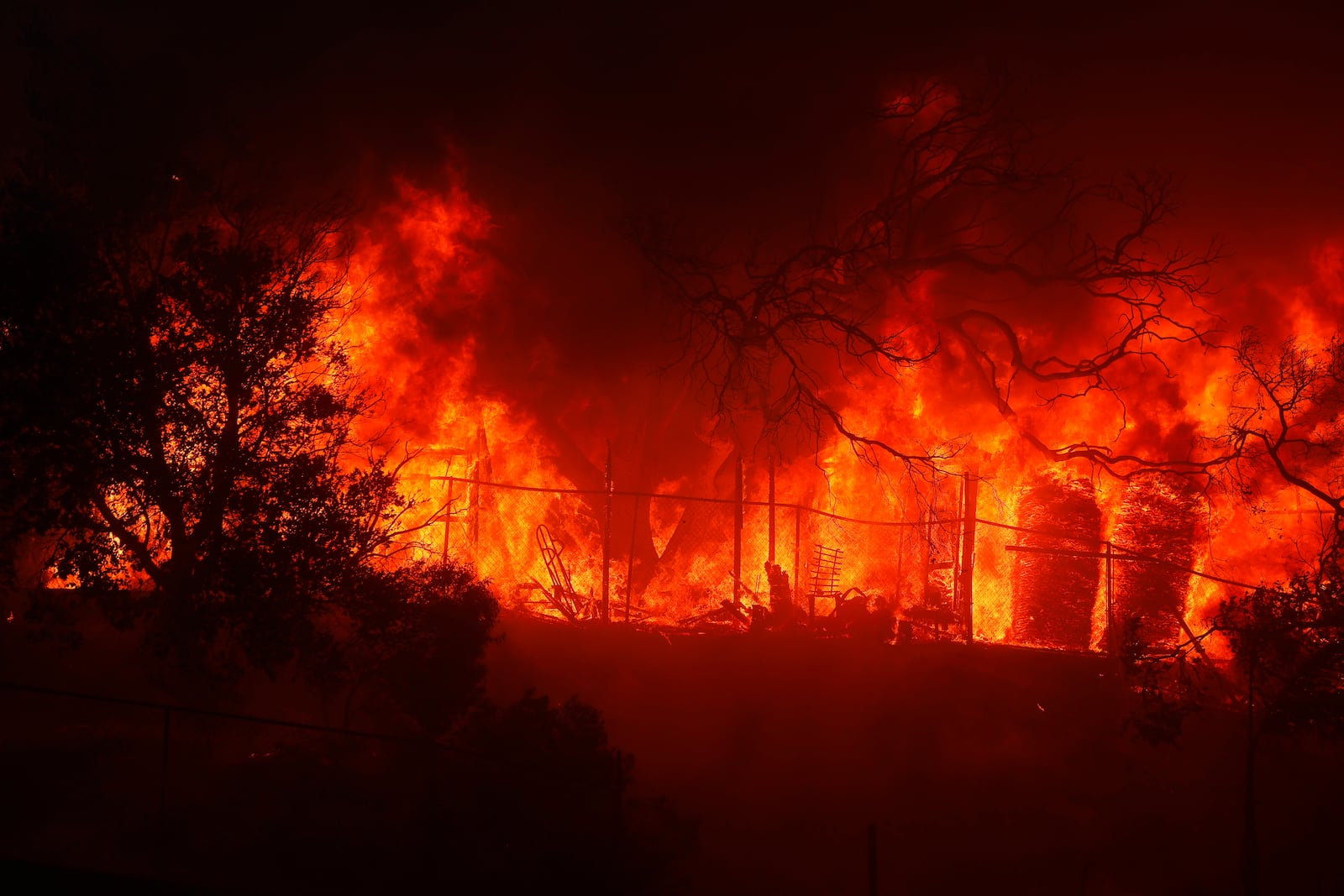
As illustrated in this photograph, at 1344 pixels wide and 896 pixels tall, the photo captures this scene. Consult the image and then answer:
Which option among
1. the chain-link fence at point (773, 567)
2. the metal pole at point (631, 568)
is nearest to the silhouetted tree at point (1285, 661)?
the chain-link fence at point (773, 567)

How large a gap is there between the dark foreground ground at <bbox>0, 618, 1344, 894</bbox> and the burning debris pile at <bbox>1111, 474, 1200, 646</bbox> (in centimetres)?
809

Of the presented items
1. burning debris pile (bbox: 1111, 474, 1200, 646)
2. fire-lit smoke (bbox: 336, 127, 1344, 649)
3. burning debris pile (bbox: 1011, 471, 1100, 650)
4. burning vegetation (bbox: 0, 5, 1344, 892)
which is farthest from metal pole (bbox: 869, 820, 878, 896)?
burning debris pile (bbox: 1011, 471, 1100, 650)

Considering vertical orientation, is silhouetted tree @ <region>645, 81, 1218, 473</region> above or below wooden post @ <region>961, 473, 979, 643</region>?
above

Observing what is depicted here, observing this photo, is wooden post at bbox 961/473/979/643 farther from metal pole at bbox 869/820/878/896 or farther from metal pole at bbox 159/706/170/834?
metal pole at bbox 159/706/170/834

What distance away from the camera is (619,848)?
879 centimetres

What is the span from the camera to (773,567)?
1548cm

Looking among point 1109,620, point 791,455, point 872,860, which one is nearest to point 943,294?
point 791,455

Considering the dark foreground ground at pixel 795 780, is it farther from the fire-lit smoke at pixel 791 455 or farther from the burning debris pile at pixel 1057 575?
the burning debris pile at pixel 1057 575

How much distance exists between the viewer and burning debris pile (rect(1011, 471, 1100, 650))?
2134cm

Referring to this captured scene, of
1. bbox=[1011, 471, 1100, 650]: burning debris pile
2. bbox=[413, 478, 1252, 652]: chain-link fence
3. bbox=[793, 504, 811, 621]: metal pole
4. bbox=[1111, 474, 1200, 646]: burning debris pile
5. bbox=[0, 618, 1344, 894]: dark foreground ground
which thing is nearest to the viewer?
bbox=[0, 618, 1344, 894]: dark foreground ground

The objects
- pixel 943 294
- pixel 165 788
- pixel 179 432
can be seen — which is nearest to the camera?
pixel 165 788

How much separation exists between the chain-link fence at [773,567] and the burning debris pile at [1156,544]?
0.17ft

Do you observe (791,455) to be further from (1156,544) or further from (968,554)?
(1156,544)

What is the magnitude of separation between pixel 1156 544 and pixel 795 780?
1293 cm
